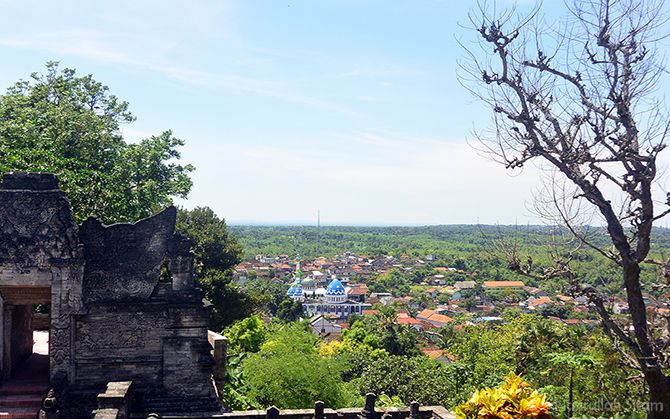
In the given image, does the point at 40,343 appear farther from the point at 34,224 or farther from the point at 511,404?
the point at 511,404

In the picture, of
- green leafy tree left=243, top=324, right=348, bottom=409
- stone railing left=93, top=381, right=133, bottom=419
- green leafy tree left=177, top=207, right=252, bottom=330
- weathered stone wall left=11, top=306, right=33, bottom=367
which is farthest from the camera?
green leafy tree left=177, top=207, right=252, bottom=330

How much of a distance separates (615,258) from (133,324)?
865cm

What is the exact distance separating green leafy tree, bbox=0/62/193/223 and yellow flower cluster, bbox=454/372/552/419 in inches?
460

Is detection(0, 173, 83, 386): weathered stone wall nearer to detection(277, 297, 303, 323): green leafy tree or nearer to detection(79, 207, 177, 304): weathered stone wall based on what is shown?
detection(79, 207, 177, 304): weathered stone wall

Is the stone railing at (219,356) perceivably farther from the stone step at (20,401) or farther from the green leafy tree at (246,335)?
the green leafy tree at (246,335)

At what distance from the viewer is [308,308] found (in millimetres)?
94938

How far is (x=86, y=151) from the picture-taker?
707 inches

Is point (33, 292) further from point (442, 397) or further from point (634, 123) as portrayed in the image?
point (442, 397)

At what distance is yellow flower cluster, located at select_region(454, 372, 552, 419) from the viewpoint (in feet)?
27.8

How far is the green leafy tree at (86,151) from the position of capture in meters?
15.8

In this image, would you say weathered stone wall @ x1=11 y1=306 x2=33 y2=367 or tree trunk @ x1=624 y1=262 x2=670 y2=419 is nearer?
tree trunk @ x1=624 y1=262 x2=670 y2=419

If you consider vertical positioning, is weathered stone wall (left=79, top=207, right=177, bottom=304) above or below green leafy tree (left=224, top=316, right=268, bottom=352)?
above

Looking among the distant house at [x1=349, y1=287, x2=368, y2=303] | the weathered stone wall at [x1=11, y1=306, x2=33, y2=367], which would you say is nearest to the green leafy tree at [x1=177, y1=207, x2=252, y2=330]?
the weathered stone wall at [x1=11, y1=306, x2=33, y2=367]

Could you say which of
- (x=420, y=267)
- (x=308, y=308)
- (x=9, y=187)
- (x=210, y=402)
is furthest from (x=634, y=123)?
(x=420, y=267)
